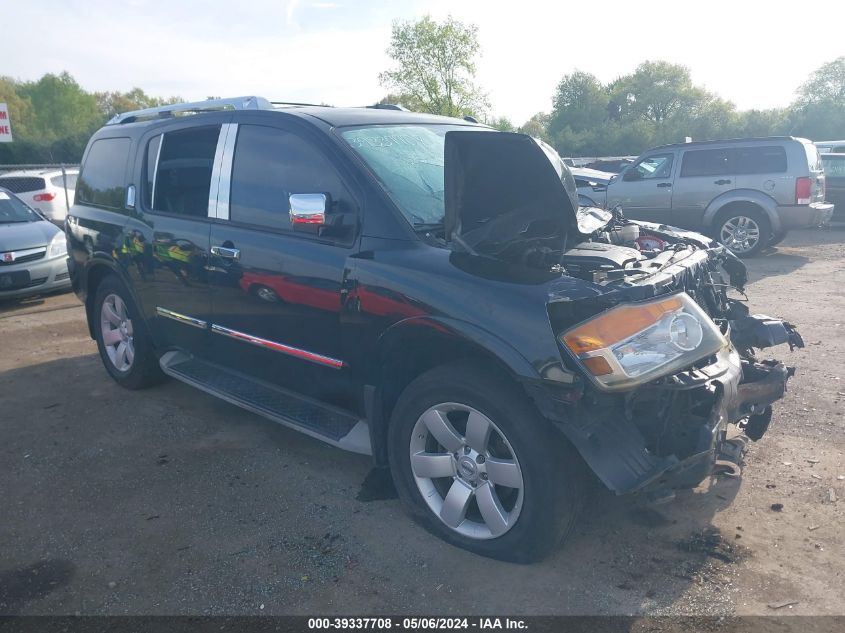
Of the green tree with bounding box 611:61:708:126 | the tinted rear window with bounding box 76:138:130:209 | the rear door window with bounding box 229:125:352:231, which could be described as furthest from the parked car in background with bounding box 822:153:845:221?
the green tree with bounding box 611:61:708:126

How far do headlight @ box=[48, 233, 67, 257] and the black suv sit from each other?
15.8 ft

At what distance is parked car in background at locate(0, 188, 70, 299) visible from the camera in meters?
8.40

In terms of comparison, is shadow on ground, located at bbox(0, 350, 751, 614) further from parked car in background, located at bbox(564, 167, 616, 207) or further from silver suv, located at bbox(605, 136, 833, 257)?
parked car in background, located at bbox(564, 167, 616, 207)

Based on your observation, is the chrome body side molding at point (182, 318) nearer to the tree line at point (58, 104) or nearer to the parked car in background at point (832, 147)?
the parked car in background at point (832, 147)

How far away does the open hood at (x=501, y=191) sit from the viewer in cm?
334

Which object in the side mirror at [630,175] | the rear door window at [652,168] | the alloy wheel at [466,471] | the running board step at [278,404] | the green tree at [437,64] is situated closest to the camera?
the alloy wheel at [466,471]

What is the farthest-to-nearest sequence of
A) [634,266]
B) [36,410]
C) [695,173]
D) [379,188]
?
[695,173] → [36,410] → [379,188] → [634,266]

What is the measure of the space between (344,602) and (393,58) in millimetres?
42163

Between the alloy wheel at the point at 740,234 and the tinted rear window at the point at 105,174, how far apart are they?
9.39 meters

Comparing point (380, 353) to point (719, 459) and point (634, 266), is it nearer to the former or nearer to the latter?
point (634, 266)

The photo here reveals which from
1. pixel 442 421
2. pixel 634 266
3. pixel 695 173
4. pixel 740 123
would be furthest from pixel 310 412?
pixel 740 123

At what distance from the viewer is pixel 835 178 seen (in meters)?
13.8

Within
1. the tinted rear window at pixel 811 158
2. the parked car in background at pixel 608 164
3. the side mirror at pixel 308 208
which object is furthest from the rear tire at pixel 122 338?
the parked car in background at pixel 608 164

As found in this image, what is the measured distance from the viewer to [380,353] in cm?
333
